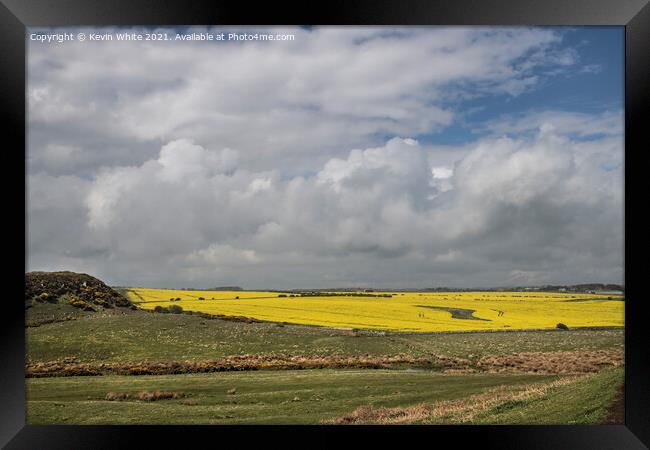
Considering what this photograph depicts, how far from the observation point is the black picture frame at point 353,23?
6.45m

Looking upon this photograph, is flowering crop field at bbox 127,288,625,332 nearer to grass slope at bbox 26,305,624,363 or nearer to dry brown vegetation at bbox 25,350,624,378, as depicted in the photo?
grass slope at bbox 26,305,624,363

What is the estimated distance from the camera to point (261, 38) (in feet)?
28.0

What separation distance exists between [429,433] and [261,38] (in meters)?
7.52

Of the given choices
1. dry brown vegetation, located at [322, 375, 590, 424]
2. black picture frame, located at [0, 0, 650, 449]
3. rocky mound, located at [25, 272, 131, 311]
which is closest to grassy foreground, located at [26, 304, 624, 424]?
dry brown vegetation, located at [322, 375, 590, 424]

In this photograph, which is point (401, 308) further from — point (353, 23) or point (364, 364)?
point (353, 23)

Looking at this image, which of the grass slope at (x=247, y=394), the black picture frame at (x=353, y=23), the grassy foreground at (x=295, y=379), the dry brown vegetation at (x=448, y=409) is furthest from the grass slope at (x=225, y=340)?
the black picture frame at (x=353, y=23)

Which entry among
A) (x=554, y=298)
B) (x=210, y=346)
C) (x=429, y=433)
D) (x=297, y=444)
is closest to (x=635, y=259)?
(x=554, y=298)

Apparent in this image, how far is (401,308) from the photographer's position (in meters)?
10.4

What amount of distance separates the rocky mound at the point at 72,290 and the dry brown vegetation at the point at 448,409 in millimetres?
5124

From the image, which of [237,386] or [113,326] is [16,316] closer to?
[113,326]

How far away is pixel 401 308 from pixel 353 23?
6.39 m

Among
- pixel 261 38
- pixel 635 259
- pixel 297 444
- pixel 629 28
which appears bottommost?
pixel 297 444

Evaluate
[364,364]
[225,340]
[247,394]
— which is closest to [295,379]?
[247,394]

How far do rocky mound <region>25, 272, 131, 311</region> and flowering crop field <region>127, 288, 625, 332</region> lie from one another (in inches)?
16.7
